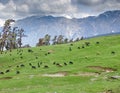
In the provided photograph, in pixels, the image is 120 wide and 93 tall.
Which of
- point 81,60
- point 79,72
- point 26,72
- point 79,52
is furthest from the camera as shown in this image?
point 79,52

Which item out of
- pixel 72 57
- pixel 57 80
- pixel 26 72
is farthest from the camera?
pixel 72 57

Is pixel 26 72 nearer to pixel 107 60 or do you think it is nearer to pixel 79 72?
pixel 79 72

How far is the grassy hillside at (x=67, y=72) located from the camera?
51338 mm

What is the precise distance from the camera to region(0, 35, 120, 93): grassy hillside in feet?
168

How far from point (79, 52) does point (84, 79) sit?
40482 mm

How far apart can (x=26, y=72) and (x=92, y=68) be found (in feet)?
53.4

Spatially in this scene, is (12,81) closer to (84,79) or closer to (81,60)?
(84,79)

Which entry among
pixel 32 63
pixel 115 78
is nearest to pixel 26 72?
pixel 32 63

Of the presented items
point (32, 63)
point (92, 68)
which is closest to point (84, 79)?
point (92, 68)

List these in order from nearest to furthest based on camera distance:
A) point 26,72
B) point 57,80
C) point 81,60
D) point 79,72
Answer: point 57,80 < point 79,72 < point 26,72 < point 81,60

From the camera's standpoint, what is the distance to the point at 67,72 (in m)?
71.7

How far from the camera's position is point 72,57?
95188 mm

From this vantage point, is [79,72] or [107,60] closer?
[79,72]

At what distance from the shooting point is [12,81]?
2478 inches
